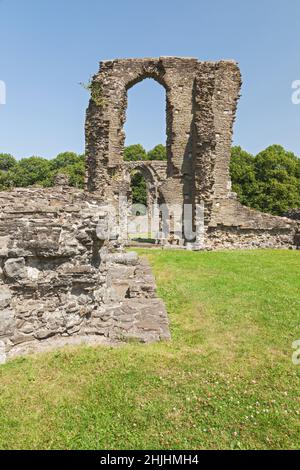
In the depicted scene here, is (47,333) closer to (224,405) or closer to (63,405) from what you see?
(63,405)

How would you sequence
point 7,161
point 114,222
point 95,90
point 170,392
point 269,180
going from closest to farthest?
point 170,392
point 114,222
point 95,90
point 269,180
point 7,161

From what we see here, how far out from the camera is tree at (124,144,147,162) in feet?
173

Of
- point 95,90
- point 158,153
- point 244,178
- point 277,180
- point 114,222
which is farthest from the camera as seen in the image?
point 158,153

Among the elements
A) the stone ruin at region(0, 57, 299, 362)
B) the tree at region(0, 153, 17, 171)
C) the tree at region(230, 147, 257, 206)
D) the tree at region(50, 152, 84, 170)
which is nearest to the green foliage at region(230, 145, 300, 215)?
the tree at region(230, 147, 257, 206)

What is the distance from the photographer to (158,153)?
51812mm

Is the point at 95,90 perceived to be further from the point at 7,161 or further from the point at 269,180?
the point at 7,161

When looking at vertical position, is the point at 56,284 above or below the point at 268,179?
below

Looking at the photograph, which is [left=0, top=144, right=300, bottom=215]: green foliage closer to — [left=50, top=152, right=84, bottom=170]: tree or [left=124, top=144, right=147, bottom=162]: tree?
[left=124, top=144, right=147, bottom=162]: tree

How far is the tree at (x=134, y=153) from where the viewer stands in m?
52.9

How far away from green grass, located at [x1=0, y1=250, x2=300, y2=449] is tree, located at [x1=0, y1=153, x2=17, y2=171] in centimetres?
6031

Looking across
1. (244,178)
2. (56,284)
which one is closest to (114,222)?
(56,284)

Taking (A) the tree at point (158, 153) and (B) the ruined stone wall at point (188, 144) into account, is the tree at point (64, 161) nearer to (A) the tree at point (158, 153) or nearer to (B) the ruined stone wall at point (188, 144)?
(A) the tree at point (158, 153)

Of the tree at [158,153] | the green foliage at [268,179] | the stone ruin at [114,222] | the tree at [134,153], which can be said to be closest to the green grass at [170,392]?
the stone ruin at [114,222]

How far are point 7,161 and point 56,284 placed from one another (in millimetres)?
60368
